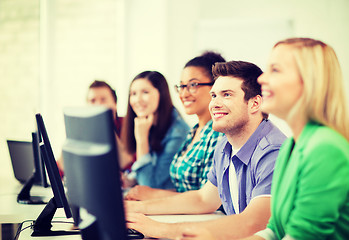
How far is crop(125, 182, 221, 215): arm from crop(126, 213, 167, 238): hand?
0.29m

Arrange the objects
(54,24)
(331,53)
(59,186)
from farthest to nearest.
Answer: (54,24)
(59,186)
(331,53)

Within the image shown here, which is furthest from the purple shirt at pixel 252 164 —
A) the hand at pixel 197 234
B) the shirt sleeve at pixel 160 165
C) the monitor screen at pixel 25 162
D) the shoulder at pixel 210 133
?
the monitor screen at pixel 25 162

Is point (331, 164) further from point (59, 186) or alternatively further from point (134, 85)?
point (134, 85)

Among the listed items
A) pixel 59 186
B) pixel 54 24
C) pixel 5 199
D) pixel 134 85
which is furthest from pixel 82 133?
pixel 54 24

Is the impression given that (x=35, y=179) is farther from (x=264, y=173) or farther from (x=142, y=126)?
(x=264, y=173)

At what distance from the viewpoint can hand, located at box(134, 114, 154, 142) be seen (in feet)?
8.52

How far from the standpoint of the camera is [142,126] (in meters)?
2.63

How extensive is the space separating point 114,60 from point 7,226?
2.71m

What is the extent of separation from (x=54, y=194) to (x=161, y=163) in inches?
46.2

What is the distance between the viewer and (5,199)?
2045 millimetres

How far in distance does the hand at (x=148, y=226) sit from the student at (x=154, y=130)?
1009mm

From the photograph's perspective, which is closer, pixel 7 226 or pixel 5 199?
pixel 5 199

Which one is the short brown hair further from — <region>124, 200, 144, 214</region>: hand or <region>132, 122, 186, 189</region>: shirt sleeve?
<region>132, 122, 186, 189</region>: shirt sleeve

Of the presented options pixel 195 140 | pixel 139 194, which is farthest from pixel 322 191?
pixel 195 140
